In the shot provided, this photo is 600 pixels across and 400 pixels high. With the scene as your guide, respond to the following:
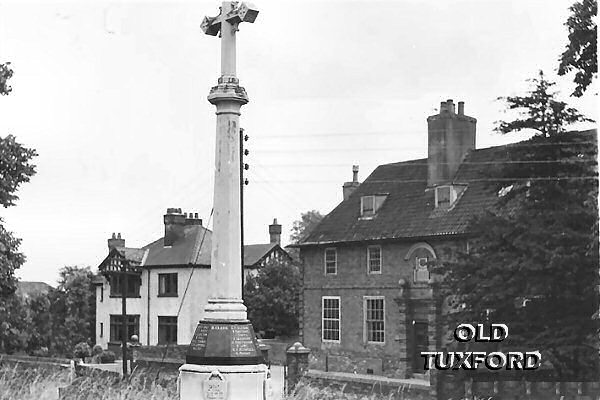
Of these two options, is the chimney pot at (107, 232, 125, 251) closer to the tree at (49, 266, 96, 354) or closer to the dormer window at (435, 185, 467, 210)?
the tree at (49, 266, 96, 354)

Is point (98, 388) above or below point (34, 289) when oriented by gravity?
below

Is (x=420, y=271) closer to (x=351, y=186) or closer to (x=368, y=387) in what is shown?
(x=351, y=186)

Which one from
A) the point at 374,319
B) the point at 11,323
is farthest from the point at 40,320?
the point at 374,319

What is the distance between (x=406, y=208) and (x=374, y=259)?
2.24 m

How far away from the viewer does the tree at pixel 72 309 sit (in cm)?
3488

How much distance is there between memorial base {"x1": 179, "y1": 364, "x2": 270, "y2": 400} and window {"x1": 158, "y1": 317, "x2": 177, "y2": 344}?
→ 88.0 feet

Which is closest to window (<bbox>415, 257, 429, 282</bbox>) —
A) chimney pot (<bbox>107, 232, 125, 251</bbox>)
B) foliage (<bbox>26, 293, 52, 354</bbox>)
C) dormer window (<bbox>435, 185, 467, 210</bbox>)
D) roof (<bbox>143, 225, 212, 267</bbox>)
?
dormer window (<bbox>435, 185, 467, 210</bbox>)

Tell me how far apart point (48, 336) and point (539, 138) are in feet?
69.2

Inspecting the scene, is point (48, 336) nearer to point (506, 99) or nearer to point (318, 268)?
point (318, 268)

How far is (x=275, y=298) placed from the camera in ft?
124

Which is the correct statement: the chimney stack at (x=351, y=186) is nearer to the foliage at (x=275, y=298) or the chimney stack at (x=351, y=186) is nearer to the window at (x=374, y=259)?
the window at (x=374, y=259)

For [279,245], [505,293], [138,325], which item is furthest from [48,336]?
[505,293]

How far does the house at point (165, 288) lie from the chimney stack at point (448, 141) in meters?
12.5

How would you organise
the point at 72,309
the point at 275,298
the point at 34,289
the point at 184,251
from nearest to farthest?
the point at 34,289, the point at 275,298, the point at 72,309, the point at 184,251
